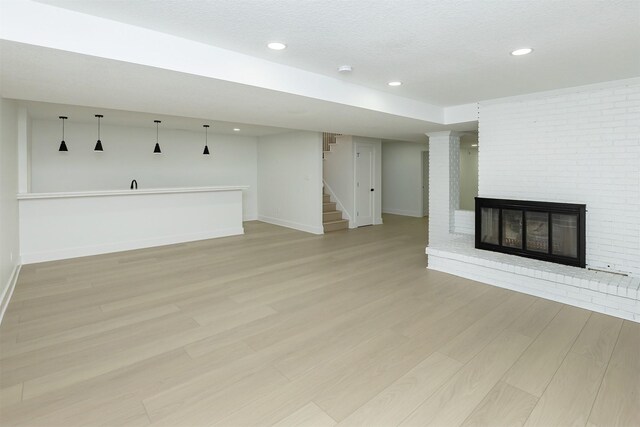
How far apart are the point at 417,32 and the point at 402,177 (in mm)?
8497

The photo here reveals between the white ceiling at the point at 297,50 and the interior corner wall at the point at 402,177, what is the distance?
6116 millimetres

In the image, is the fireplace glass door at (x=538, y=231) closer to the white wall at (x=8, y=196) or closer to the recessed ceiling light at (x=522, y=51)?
the recessed ceiling light at (x=522, y=51)

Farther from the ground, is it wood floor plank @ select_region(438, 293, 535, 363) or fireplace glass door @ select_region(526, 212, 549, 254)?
fireplace glass door @ select_region(526, 212, 549, 254)

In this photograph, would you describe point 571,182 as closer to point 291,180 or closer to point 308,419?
point 308,419

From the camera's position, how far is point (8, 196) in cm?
413

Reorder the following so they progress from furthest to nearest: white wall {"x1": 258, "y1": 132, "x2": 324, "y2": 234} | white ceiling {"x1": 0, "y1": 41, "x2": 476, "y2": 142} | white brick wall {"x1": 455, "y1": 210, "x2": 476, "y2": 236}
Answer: white wall {"x1": 258, "y1": 132, "x2": 324, "y2": 234} → white brick wall {"x1": 455, "y1": 210, "x2": 476, "y2": 236} → white ceiling {"x1": 0, "y1": 41, "x2": 476, "y2": 142}

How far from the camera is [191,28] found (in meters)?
2.54

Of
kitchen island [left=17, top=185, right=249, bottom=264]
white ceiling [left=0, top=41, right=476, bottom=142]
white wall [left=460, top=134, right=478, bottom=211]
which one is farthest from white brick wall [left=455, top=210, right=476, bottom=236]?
white wall [left=460, top=134, right=478, bottom=211]

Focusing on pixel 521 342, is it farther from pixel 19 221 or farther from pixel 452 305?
pixel 19 221

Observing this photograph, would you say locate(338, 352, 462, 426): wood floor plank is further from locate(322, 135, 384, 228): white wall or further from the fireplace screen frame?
locate(322, 135, 384, 228): white wall

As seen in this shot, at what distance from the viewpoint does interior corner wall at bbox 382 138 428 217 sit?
10406 millimetres

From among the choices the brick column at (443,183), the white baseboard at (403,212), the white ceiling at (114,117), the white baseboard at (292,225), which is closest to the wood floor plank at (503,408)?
the brick column at (443,183)

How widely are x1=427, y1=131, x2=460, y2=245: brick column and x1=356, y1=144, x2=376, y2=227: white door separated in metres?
2.38

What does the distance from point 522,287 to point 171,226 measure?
585 cm
